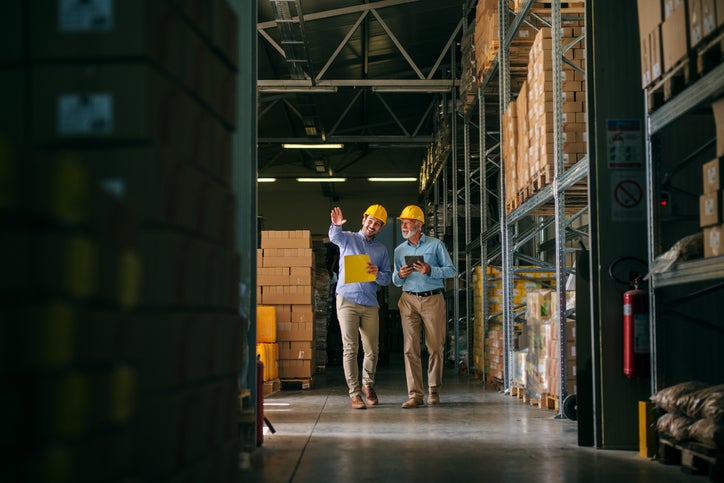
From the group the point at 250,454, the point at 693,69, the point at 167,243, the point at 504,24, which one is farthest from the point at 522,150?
the point at 167,243

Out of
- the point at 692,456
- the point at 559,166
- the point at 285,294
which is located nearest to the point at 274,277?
the point at 285,294

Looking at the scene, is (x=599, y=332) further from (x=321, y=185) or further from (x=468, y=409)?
(x=321, y=185)

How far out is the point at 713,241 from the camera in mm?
4543

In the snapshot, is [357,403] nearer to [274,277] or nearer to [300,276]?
[300,276]

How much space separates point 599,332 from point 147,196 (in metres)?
4.14

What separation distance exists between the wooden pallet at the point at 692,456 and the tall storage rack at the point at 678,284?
433 millimetres

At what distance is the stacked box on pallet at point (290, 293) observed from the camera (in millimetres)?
11648

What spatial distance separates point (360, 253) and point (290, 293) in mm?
2858

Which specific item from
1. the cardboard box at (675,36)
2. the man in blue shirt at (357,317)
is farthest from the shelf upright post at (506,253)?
the cardboard box at (675,36)

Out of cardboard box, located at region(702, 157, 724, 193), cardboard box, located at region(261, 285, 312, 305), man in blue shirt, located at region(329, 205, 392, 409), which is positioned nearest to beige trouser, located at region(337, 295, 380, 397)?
man in blue shirt, located at region(329, 205, 392, 409)

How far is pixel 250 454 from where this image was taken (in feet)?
16.2

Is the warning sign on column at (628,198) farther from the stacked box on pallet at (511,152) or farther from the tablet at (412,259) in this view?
the stacked box on pallet at (511,152)

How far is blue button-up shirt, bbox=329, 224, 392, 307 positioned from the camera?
8.78 metres

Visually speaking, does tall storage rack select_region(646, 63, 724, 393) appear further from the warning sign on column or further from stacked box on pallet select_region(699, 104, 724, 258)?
stacked box on pallet select_region(699, 104, 724, 258)
